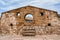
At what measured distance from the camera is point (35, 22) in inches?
691

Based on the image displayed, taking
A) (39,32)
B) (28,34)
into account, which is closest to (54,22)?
(39,32)

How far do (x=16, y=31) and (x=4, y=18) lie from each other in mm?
2223

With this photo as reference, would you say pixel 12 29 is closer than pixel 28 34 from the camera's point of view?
No

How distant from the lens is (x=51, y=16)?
57.7 feet

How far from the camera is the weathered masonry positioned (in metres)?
17.5

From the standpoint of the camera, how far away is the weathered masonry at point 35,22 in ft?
57.3

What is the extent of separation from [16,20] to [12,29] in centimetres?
122

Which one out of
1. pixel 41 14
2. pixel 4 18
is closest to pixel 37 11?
pixel 41 14

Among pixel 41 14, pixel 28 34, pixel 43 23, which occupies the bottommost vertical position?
pixel 28 34

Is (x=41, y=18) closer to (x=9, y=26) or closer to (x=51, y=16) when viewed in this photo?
(x=51, y=16)

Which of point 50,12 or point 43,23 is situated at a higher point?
point 50,12

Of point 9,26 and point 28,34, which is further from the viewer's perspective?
point 9,26

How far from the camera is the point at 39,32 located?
17422mm

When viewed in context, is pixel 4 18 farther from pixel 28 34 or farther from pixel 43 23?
pixel 43 23
